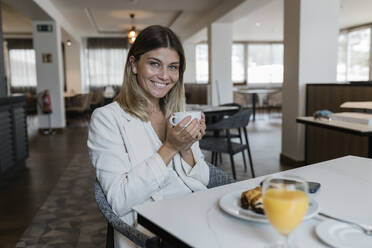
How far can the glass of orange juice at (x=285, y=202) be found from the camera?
0.66m

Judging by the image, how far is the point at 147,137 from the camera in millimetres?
1322

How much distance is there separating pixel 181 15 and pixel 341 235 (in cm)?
Answer: 882

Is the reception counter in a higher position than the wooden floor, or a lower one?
higher

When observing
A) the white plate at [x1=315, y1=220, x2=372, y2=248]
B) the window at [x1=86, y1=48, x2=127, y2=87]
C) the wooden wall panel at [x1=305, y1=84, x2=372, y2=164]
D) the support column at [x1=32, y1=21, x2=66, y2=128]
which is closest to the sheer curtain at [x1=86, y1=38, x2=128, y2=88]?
the window at [x1=86, y1=48, x2=127, y2=87]

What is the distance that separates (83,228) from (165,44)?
1848 millimetres

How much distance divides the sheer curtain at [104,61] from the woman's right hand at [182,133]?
12605 mm

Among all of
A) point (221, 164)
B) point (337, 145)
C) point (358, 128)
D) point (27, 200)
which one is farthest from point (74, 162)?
point (358, 128)

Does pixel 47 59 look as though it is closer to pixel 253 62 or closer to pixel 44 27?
pixel 44 27

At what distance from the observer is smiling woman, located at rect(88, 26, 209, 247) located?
3.71ft

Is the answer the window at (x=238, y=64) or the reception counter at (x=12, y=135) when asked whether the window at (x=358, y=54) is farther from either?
the reception counter at (x=12, y=135)

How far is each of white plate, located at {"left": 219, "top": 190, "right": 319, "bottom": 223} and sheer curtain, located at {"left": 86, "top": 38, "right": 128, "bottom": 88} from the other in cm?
1286

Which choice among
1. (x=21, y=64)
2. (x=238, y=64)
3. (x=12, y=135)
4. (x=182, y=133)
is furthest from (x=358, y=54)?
(x=21, y=64)

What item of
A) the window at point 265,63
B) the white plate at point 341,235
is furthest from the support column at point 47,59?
the window at point 265,63

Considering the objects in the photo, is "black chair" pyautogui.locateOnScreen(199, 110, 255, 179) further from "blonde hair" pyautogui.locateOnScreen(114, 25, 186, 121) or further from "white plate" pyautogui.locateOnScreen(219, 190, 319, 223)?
"white plate" pyautogui.locateOnScreen(219, 190, 319, 223)
